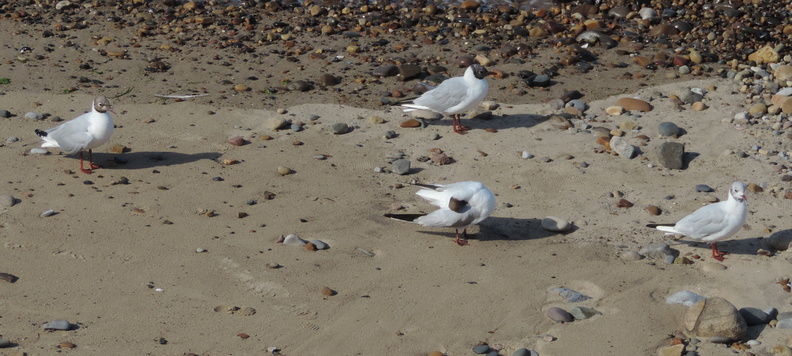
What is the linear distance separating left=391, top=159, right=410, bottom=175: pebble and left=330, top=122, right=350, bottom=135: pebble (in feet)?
3.01

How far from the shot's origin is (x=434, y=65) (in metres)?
10.5

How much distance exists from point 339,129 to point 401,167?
3.43 ft

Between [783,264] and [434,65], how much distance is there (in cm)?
497

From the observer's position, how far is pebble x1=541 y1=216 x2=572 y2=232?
7.08m

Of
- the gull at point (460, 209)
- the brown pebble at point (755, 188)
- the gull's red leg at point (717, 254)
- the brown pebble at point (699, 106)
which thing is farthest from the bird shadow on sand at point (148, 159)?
the brown pebble at point (699, 106)

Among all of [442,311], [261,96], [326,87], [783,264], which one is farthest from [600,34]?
[442,311]

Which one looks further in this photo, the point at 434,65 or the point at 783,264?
the point at 434,65

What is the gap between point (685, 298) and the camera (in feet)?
20.1

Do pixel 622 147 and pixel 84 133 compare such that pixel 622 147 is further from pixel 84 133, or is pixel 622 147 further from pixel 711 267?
pixel 84 133

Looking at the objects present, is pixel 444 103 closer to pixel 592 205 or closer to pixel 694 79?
pixel 592 205

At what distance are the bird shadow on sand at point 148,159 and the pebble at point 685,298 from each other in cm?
414

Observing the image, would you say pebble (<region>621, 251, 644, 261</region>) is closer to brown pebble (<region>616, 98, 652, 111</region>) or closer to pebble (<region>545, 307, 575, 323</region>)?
pebble (<region>545, 307, 575, 323</region>)

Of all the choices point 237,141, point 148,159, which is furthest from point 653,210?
point 148,159

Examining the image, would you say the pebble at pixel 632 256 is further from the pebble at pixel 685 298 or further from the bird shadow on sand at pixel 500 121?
the bird shadow on sand at pixel 500 121
